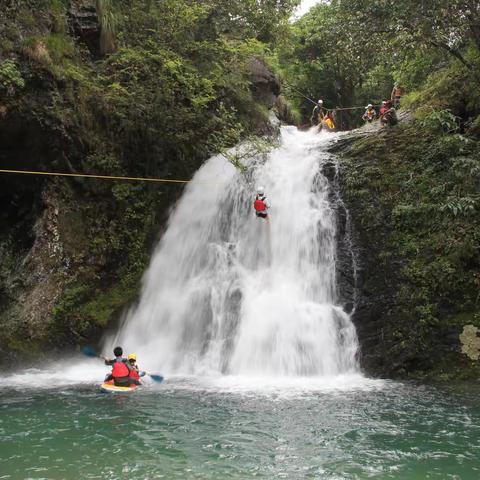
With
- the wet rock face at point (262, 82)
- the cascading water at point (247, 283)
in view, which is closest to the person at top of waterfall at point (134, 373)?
the cascading water at point (247, 283)

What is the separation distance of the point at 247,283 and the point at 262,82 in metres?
8.89

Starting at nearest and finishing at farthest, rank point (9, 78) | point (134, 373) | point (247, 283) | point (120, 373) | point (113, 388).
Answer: point (113, 388) → point (120, 373) → point (134, 373) → point (9, 78) → point (247, 283)

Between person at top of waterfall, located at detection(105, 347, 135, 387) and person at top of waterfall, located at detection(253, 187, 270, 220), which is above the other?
person at top of waterfall, located at detection(253, 187, 270, 220)

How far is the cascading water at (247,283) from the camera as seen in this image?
32.3ft

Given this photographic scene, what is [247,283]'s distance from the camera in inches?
450

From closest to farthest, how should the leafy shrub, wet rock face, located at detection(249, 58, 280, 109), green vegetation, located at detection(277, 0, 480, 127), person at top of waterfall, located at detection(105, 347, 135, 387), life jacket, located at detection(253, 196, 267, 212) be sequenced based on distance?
person at top of waterfall, located at detection(105, 347, 135, 387)
green vegetation, located at detection(277, 0, 480, 127)
the leafy shrub
life jacket, located at detection(253, 196, 267, 212)
wet rock face, located at detection(249, 58, 280, 109)

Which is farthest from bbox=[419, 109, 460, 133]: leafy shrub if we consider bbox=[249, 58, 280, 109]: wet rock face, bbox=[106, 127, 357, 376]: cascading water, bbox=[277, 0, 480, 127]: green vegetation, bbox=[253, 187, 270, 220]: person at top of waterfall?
bbox=[249, 58, 280, 109]: wet rock face

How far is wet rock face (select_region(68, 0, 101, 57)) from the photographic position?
525 inches

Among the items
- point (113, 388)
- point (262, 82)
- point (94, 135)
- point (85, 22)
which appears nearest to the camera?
point (113, 388)

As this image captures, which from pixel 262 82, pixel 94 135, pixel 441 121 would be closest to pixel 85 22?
pixel 94 135

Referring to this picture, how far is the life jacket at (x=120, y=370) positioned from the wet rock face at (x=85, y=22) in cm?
903

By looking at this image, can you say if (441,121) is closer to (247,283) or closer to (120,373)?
(247,283)

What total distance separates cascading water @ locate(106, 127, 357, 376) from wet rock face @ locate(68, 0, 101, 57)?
4.55 metres

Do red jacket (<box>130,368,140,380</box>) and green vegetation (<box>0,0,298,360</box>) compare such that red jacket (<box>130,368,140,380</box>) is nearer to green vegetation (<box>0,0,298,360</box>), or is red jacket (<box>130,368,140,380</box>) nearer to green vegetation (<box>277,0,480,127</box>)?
green vegetation (<box>0,0,298,360</box>)
